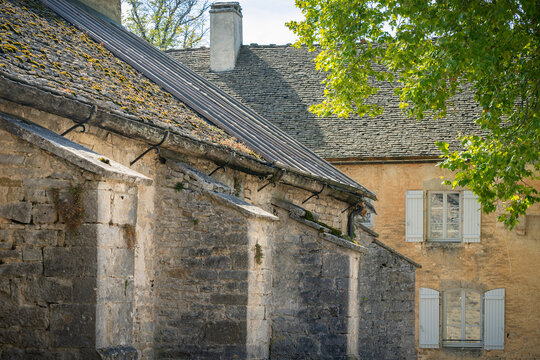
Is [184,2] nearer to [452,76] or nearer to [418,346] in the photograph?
[418,346]

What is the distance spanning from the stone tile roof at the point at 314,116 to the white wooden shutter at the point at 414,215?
3.25 feet

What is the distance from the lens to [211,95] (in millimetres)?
13344

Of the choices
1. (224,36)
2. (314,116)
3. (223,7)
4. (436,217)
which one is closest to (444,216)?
(436,217)

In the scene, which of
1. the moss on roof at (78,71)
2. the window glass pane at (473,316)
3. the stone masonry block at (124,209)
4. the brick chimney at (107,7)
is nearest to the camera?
the stone masonry block at (124,209)

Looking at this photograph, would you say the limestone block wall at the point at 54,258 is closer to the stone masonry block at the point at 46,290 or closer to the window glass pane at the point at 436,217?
the stone masonry block at the point at 46,290

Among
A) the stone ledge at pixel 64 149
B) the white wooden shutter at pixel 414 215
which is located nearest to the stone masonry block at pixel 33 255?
the stone ledge at pixel 64 149

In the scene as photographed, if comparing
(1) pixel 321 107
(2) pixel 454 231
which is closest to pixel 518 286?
(2) pixel 454 231

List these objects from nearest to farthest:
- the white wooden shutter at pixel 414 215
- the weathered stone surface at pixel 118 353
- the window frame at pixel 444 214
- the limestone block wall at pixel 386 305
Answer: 1. the weathered stone surface at pixel 118 353
2. the limestone block wall at pixel 386 305
3. the white wooden shutter at pixel 414 215
4. the window frame at pixel 444 214

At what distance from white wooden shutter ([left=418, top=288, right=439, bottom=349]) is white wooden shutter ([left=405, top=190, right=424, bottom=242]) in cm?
132

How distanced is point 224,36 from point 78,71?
1476cm

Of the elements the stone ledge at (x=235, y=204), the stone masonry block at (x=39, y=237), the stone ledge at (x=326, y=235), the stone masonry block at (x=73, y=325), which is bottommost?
the stone masonry block at (x=73, y=325)

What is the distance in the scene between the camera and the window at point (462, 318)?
60.6 ft

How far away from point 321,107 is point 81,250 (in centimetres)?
889

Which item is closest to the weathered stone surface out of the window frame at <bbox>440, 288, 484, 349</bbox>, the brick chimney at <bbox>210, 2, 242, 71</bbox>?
the window frame at <bbox>440, 288, 484, 349</bbox>
